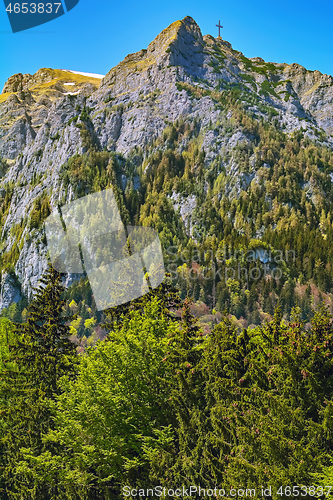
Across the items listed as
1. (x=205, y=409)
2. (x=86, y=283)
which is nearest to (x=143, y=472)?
(x=205, y=409)

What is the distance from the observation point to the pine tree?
21125 millimetres

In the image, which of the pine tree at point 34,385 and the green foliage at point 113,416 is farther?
the pine tree at point 34,385

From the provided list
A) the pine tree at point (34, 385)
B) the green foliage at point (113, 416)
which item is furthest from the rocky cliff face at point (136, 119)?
the green foliage at point (113, 416)

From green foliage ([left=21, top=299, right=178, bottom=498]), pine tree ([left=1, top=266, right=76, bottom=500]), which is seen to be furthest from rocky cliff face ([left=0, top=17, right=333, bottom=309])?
green foliage ([left=21, top=299, right=178, bottom=498])

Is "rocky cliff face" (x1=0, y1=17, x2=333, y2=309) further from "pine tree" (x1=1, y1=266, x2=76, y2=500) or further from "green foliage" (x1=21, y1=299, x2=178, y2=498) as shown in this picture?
"green foliage" (x1=21, y1=299, x2=178, y2=498)

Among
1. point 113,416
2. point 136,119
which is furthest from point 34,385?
point 136,119

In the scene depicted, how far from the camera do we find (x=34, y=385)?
23.0 meters

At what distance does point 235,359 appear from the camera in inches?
628

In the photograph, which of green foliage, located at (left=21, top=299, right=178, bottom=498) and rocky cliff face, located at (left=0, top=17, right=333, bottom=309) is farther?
rocky cliff face, located at (left=0, top=17, right=333, bottom=309)

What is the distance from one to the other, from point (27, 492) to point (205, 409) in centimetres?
1193

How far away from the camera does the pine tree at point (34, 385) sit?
69.3ft

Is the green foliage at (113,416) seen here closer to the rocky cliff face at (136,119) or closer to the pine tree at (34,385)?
the pine tree at (34,385)

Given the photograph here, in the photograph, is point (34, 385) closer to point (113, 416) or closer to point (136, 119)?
point (113, 416)

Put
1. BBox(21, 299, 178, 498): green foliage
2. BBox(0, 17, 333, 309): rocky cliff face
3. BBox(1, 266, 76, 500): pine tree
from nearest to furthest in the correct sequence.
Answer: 1. BBox(21, 299, 178, 498): green foliage
2. BBox(1, 266, 76, 500): pine tree
3. BBox(0, 17, 333, 309): rocky cliff face
